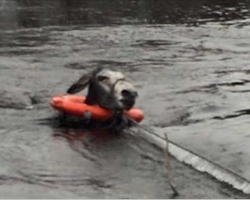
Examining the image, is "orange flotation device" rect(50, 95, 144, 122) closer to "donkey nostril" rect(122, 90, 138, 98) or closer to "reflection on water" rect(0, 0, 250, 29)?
"donkey nostril" rect(122, 90, 138, 98)

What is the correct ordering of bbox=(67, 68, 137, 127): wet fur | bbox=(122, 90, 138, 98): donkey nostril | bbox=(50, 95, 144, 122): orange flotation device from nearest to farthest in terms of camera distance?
bbox=(122, 90, 138, 98): donkey nostril → bbox=(67, 68, 137, 127): wet fur → bbox=(50, 95, 144, 122): orange flotation device

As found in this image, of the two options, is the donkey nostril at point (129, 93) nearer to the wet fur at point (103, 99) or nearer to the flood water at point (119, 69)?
the wet fur at point (103, 99)

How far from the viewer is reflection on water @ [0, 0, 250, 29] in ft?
88.0

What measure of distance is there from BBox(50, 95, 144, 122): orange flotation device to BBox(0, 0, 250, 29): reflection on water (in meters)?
12.6

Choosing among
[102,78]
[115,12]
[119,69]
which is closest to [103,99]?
[102,78]

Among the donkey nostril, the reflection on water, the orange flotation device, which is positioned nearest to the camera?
the donkey nostril

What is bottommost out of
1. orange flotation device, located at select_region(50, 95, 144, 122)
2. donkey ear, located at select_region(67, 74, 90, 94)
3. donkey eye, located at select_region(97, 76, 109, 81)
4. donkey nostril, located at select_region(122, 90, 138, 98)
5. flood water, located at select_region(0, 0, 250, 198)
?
flood water, located at select_region(0, 0, 250, 198)

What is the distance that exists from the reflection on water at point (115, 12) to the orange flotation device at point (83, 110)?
12635 mm

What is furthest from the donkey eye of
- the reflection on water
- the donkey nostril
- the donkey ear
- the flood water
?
the reflection on water

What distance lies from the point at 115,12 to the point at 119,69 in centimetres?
1092

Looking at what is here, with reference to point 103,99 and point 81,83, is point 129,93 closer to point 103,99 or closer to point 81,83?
point 103,99

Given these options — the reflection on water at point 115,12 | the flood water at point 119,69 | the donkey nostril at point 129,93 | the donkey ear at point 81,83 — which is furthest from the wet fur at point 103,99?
the reflection on water at point 115,12

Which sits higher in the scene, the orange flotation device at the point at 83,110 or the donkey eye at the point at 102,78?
the donkey eye at the point at 102,78

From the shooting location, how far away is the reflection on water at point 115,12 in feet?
88.0
